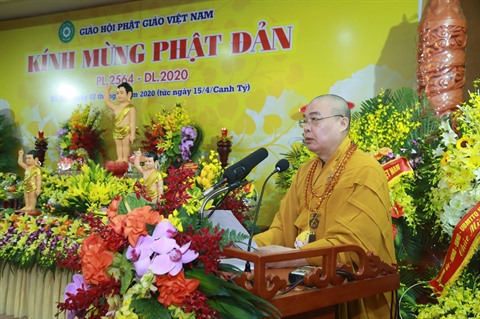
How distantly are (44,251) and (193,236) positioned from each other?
2.54 metres

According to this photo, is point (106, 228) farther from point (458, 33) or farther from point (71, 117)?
point (71, 117)

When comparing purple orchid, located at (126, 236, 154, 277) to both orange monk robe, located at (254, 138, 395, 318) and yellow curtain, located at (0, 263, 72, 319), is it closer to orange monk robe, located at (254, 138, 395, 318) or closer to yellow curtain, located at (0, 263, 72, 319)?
orange monk robe, located at (254, 138, 395, 318)

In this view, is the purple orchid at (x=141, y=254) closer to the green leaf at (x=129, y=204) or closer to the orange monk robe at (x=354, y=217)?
the green leaf at (x=129, y=204)

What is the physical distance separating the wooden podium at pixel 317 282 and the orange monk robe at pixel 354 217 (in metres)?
0.16

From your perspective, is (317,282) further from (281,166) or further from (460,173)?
(460,173)

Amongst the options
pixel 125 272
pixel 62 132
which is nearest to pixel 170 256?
pixel 125 272

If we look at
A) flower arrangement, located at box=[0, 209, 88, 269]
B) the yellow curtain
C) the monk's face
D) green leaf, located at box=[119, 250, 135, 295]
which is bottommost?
the yellow curtain

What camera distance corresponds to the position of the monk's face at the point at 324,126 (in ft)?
8.04

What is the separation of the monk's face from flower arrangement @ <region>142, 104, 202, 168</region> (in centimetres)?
321

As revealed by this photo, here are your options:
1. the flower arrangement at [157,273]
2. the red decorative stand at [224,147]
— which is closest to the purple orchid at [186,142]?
the red decorative stand at [224,147]

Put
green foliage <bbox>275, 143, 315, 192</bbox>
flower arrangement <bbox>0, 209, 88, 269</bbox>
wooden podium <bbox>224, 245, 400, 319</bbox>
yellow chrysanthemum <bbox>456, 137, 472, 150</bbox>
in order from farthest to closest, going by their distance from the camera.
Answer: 1. green foliage <bbox>275, 143, 315, 192</bbox>
2. flower arrangement <bbox>0, 209, 88, 269</bbox>
3. yellow chrysanthemum <bbox>456, 137, 472, 150</bbox>
4. wooden podium <bbox>224, 245, 400, 319</bbox>

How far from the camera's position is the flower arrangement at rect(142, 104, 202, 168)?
5.57m

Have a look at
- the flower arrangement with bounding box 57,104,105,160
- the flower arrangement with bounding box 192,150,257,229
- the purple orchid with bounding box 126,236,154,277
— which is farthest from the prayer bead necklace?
the flower arrangement with bounding box 57,104,105,160

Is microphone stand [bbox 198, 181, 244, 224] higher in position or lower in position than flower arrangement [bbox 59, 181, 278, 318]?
higher
